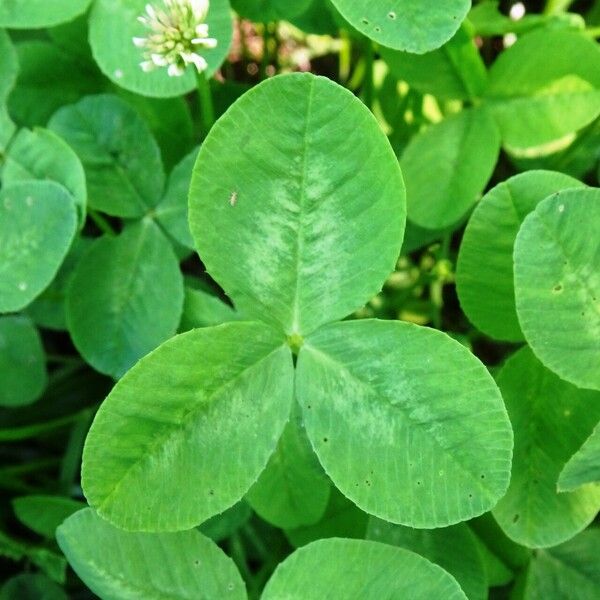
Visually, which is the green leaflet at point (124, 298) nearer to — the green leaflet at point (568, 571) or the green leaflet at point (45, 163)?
the green leaflet at point (45, 163)

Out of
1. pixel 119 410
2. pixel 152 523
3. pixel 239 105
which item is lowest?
pixel 152 523

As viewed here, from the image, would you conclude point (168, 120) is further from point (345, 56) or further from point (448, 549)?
point (448, 549)

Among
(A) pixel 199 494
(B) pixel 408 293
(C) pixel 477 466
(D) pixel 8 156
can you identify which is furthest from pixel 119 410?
(B) pixel 408 293

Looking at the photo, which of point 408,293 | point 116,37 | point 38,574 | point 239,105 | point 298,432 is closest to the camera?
point 239,105

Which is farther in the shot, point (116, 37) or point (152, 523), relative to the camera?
point (116, 37)

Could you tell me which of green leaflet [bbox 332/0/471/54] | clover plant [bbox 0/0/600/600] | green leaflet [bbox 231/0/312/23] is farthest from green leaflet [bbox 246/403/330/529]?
green leaflet [bbox 231/0/312/23]

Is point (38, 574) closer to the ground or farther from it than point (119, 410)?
closer to the ground

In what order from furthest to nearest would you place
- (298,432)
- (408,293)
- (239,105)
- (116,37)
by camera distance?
1. (408,293)
2. (116,37)
3. (298,432)
4. (239,105)

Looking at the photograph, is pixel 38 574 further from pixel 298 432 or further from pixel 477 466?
pixel 477 466
